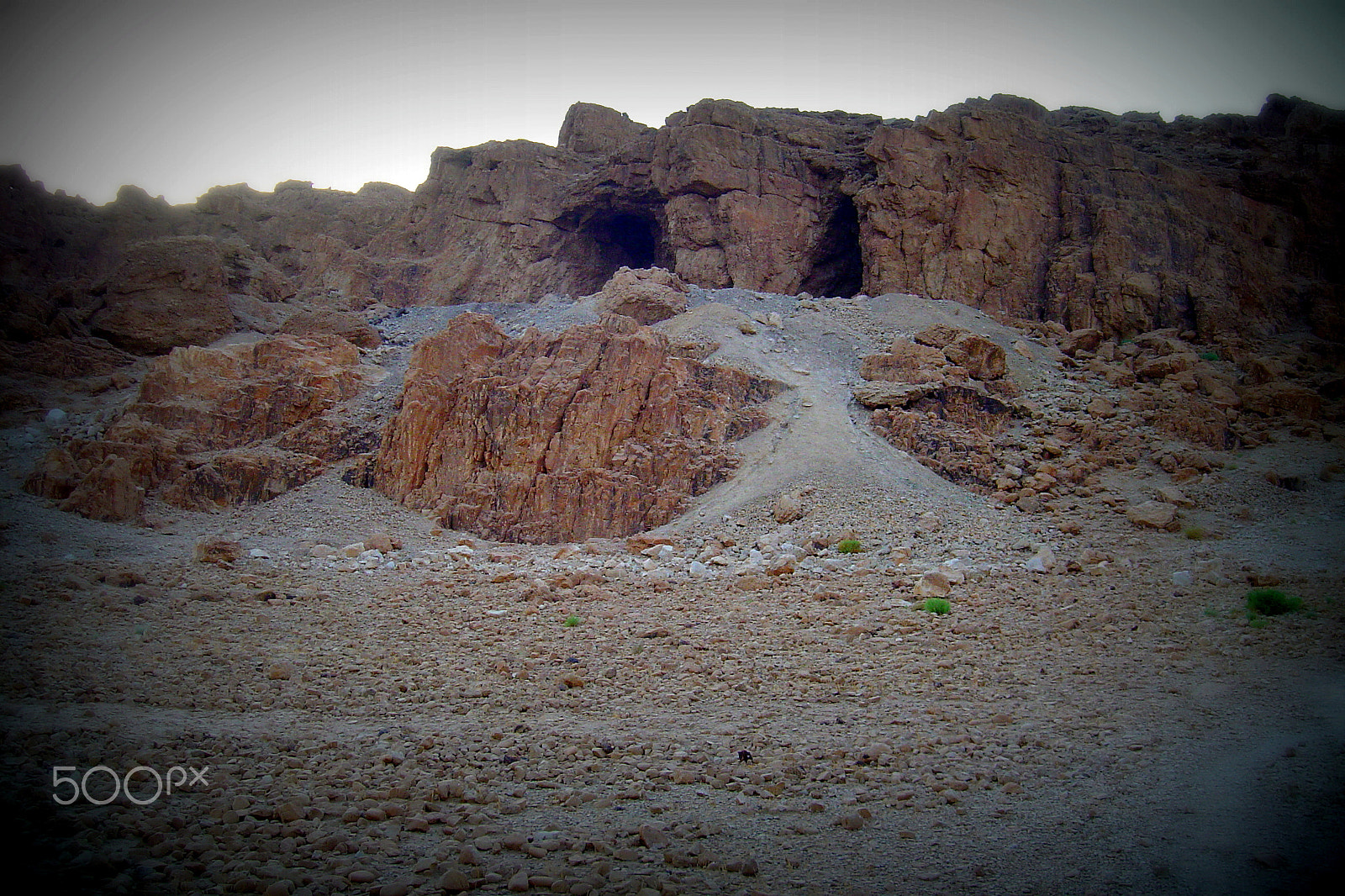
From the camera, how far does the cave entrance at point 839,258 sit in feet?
88.0

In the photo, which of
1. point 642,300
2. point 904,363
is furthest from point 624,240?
point 904,363

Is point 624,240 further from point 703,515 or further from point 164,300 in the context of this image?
point 703,515

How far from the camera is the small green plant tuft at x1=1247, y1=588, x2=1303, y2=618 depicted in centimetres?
839

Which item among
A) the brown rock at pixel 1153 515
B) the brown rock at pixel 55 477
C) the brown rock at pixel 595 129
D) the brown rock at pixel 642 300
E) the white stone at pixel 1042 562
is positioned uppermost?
the brown rock at pixel 595 129

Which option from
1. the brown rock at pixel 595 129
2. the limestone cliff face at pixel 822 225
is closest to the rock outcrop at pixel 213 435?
the limestone cliff face at pixel 822 225

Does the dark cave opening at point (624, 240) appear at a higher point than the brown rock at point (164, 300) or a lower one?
higher

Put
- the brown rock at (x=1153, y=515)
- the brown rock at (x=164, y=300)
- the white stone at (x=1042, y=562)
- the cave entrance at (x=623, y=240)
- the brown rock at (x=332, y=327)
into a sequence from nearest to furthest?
the white stone at (x=1042, y=562) < the brown rock at (x=1153, y=515) < the brown rock at (x=164, y=300) < the brown rock at (x=332, y=327) < the cave entrance at (x=623, y=240)

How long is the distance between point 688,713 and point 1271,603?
6.63m

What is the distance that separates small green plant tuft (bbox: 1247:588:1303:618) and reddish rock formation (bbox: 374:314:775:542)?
853 cm

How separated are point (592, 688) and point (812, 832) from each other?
2921 millimetres

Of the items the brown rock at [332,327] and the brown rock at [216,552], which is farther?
the brown rock at [332,327]

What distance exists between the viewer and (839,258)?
27422mm

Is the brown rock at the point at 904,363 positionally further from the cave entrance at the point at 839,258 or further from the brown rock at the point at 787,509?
the cave entrance at the point at 839,258

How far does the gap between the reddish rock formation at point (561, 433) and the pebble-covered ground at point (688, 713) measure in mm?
2049
